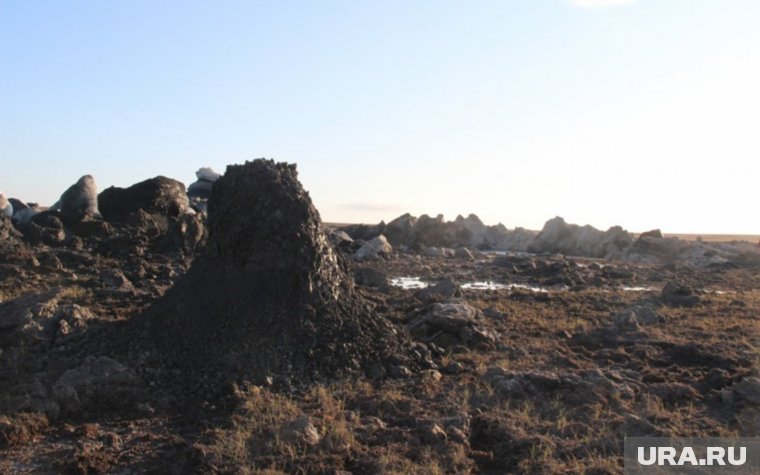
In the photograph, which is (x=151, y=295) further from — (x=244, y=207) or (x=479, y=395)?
(x=479, y=395)

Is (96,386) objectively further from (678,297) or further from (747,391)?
(678,297)

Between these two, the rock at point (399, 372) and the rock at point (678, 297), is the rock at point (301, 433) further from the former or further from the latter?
the rock at point (678, 297)

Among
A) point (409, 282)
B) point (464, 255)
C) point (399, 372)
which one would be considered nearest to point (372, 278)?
point (409, 282)

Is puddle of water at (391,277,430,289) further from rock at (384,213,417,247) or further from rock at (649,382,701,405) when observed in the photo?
rock at (384,213,417,247)

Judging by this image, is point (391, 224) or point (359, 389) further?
point (391, 224)

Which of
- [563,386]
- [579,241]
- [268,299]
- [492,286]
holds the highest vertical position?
[579,241]

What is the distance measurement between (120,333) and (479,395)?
3.97 meters

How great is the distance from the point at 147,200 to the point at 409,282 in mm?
8117

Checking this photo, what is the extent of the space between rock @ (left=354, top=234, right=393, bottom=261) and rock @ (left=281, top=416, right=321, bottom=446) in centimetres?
1675

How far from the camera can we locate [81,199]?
67.5ft

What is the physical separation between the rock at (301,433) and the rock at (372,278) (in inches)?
355

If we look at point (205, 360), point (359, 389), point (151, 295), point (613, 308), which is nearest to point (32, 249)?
point (151, 295)

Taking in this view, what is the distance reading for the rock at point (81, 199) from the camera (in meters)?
20.3

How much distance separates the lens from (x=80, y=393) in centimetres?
649
